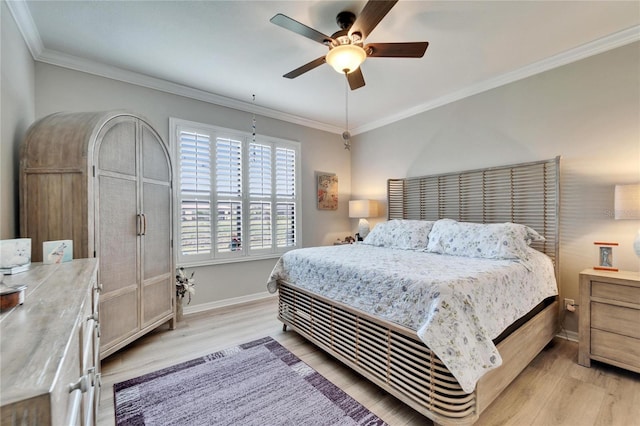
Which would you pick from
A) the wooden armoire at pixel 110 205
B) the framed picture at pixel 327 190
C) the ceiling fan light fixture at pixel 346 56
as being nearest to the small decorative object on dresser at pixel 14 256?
the wooden armoire at pixel 110 205

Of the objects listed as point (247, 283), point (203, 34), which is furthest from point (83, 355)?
point (247, 283)

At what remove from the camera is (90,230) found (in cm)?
203

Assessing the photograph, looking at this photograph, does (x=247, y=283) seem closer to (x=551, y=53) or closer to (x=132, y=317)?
(x=132, y=317)

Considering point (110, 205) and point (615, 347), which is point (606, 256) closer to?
point (615, 347)

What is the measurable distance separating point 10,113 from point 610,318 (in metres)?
4.73

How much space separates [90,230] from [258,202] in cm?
218

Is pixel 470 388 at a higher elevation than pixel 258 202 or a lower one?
lower

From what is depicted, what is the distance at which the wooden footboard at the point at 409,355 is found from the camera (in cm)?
154

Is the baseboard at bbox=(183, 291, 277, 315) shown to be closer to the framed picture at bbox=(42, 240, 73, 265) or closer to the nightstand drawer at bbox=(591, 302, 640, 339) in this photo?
the framed picture at bbox=(42, 240, 73, 265)

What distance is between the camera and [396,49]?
2062 millimetres

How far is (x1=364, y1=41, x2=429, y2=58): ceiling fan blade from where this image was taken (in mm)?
1990

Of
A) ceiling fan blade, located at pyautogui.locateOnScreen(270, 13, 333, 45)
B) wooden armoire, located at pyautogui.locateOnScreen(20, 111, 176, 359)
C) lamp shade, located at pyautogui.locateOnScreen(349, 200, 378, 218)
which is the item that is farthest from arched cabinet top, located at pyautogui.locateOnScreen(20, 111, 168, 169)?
lamp shade, located at pyautogui.locateOnScreen(349, 200, 378, 218)

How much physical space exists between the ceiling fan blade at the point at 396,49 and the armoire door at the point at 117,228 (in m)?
2.12

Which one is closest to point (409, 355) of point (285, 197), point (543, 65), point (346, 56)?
point (346, 56)
